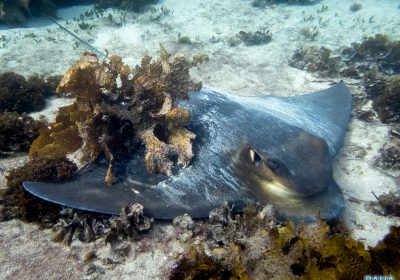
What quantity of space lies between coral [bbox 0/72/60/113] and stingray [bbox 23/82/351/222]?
151 inches

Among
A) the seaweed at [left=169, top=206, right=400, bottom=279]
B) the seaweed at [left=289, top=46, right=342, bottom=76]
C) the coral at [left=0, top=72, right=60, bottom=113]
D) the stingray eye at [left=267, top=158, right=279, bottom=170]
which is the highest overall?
the stingray eye at [left=267, top=158, right=279, bottom=170]

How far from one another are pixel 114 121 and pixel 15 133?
218 centimetres

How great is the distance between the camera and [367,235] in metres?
4.18

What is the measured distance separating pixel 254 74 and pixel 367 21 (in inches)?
371

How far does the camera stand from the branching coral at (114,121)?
4.15 m

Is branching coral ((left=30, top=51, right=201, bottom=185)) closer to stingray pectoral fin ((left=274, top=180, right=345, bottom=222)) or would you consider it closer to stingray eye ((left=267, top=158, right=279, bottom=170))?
stingray eye ((left=267, top=158, right=279, bottom=170))

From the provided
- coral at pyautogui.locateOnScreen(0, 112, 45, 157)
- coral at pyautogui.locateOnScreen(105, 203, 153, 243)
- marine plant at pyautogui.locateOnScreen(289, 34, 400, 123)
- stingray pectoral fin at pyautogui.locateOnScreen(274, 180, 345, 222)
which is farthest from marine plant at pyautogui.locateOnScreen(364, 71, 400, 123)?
coral at pyautogui.locateOnScreen(0, 112, 45, 157)

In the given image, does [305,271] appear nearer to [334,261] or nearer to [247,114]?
[334,261]

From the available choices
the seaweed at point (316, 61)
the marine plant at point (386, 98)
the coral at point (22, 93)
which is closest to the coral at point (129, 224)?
the coral at point (22, 93)

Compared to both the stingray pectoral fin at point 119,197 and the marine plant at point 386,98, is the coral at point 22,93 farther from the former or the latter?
the marine plant at point 386,98

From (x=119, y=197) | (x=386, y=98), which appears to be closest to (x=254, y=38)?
(x=386, y=98)

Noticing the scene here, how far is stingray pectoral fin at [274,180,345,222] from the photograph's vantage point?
3.56 m

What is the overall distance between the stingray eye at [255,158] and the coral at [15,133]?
3.86 meters

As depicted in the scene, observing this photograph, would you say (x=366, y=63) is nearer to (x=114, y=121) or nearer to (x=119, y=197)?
(x=114, y=121)
